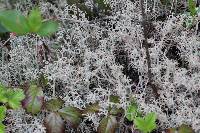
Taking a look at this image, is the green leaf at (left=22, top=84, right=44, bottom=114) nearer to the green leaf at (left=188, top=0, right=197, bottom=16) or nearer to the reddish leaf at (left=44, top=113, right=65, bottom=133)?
the reddish leaf at (left=44, top=113, right=65, bottom=133)

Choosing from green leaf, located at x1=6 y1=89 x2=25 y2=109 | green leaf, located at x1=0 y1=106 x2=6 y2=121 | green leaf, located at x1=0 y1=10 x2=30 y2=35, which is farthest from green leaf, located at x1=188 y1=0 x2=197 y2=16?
green leaf, located at x1=0 y1=106 x2=6 y2=121

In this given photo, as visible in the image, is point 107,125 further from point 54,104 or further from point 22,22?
point 22,22

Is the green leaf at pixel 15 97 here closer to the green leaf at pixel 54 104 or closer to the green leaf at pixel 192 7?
the green leaf at pixel 54 104

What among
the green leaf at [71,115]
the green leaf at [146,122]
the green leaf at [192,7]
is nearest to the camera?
the green leaf at [146,122]

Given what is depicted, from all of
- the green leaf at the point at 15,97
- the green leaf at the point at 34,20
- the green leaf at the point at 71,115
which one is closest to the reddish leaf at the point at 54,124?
the green leaf at the point at 71,115

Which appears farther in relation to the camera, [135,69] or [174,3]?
[174,3]

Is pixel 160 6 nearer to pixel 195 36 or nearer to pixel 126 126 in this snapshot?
pixel 195 36

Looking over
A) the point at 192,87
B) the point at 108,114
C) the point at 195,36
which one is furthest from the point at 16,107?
the point at 195,36
